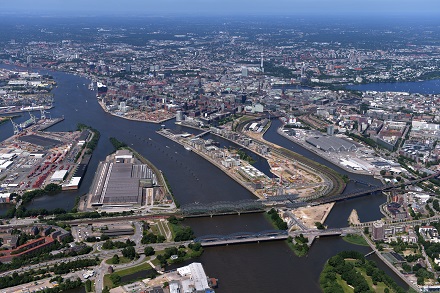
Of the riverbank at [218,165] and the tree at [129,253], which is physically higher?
the tree at [129,253]

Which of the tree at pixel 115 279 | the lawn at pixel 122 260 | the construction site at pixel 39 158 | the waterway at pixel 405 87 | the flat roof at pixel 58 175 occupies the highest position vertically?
the waterway at pixel 405 87

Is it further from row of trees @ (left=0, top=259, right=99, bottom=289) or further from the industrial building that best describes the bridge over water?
row of trees @ (left=0, top=259, right=99, bottom=289)

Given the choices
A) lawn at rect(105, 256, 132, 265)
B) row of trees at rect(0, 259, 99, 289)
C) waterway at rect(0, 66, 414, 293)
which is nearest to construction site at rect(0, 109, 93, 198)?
waterway at rect(0, 66, 414, 293)

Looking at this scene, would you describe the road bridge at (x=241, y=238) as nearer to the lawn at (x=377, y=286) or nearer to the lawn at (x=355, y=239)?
the lawn at (x=355, y=239)

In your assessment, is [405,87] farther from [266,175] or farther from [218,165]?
[218,165]

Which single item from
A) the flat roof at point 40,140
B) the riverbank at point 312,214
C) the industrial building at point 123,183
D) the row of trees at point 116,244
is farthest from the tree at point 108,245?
the flat roof at point 40,140

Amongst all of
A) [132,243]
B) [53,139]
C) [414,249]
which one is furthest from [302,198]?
[53,139]
